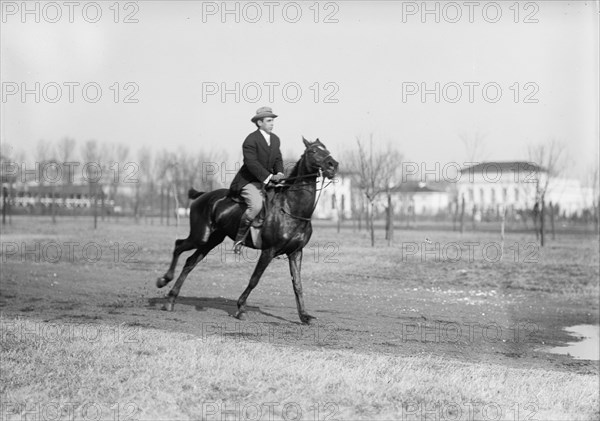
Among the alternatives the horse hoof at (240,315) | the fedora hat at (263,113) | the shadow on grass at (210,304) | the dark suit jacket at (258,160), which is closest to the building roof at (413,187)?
the shadow on grass at (210,304)

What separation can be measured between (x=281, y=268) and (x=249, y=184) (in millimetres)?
11655

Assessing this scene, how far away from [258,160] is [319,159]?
1332 millimetres

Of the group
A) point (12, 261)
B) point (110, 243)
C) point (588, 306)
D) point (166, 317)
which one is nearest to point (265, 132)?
point (166, 317)

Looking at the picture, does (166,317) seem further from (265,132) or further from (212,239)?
(265,132)

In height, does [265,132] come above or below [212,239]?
above

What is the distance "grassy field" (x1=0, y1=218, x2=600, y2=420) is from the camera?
7.21 meters

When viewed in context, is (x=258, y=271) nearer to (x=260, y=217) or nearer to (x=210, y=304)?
(x=260, y=217)

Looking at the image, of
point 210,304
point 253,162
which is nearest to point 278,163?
point 253,162

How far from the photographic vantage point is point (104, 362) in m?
8.24

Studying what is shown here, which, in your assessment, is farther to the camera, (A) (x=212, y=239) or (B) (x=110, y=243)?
(B) (x=110, y=243)

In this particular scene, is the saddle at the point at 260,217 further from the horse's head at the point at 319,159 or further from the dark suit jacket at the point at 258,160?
the horse's head at the point at 319,159

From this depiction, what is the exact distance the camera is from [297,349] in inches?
371

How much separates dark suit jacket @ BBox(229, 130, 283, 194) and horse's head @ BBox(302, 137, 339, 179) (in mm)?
867

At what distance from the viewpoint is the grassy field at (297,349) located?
23.6ft
